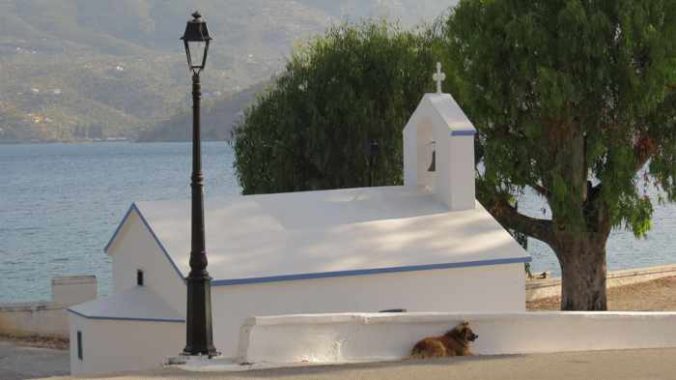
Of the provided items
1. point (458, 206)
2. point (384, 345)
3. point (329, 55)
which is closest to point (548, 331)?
point (384, 345)

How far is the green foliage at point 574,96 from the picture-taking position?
27500mm

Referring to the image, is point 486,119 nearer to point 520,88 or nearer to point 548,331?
point 520,88

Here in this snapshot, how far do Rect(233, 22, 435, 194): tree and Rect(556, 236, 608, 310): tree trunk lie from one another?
8150 mm

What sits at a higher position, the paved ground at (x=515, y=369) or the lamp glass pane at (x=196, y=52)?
the lamp glass pane at (x=196, y=52)

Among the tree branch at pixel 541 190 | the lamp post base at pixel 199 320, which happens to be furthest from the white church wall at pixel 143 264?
the tree branch at pixel 541 190

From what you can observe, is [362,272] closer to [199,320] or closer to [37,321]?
[199,320]

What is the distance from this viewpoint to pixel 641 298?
33844 millimetres

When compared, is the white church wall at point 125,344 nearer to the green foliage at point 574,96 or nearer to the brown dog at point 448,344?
the brown dog at point 448,344

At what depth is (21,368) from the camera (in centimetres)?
2627

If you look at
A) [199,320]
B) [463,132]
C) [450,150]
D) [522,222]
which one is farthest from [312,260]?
[522,222]

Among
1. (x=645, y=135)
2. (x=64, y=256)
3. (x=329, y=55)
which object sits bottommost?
(x=64, y=256)

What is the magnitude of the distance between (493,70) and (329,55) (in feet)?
31.8

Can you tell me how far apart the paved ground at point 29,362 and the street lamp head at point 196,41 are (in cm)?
1163

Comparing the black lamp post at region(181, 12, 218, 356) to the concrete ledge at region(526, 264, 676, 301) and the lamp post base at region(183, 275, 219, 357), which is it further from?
the concrete ledge at region(526, 264, 676, 301)
